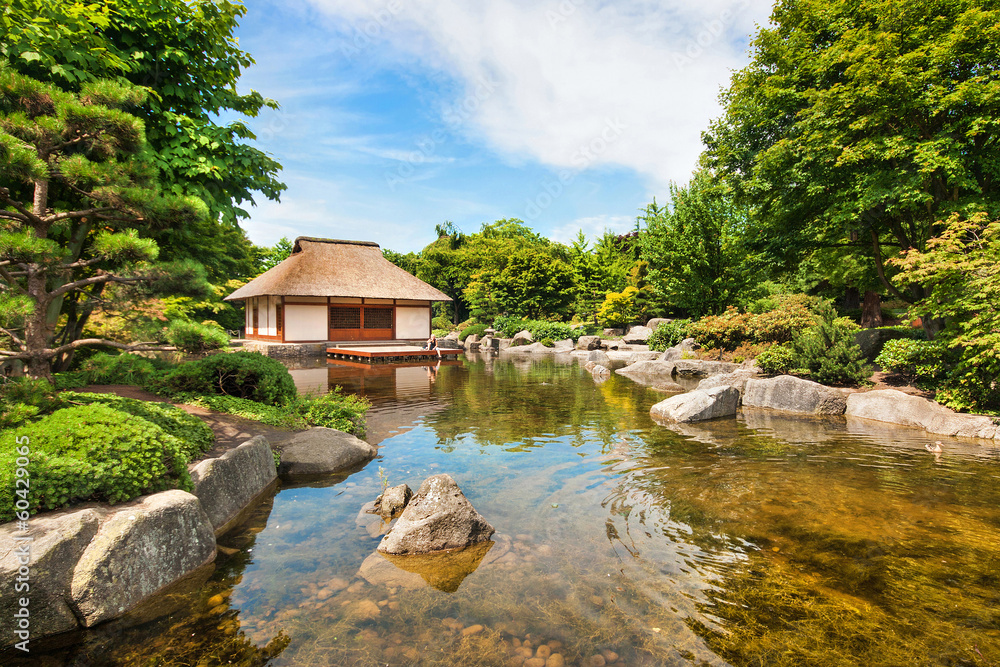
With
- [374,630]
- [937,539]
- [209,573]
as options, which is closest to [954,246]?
[937,539]

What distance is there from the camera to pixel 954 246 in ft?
27.9

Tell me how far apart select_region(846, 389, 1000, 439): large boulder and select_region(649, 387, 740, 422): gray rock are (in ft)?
7.98

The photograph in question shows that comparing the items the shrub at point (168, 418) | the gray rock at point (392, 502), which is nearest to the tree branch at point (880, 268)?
the gray rock at point (392, 502)

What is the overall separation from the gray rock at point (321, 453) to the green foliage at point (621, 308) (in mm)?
25264

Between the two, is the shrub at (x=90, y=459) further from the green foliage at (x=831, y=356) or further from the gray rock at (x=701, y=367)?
the gray rock at (x=701, y=367)

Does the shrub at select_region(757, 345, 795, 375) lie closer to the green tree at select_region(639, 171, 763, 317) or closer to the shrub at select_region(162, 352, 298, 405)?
the green tree at select_region(639, 171, 763, 317)

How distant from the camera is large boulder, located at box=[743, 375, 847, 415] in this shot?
10.1 meters

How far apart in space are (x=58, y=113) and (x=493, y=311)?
33.7m

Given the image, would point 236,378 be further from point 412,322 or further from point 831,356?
point 412,322

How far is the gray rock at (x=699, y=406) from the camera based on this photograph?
962cm

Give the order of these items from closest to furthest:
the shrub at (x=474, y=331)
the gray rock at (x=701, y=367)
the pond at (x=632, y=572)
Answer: the pond at (x=632, y=572) < the gray rock at (x=701, y=367) < the shrub at (x=474, y=331)

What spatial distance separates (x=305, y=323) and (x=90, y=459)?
884 inches

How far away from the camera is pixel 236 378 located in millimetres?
7789

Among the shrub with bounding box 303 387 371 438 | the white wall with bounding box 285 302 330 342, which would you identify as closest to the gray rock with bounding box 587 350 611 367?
the white wall with bounding box 285 302 330 342
